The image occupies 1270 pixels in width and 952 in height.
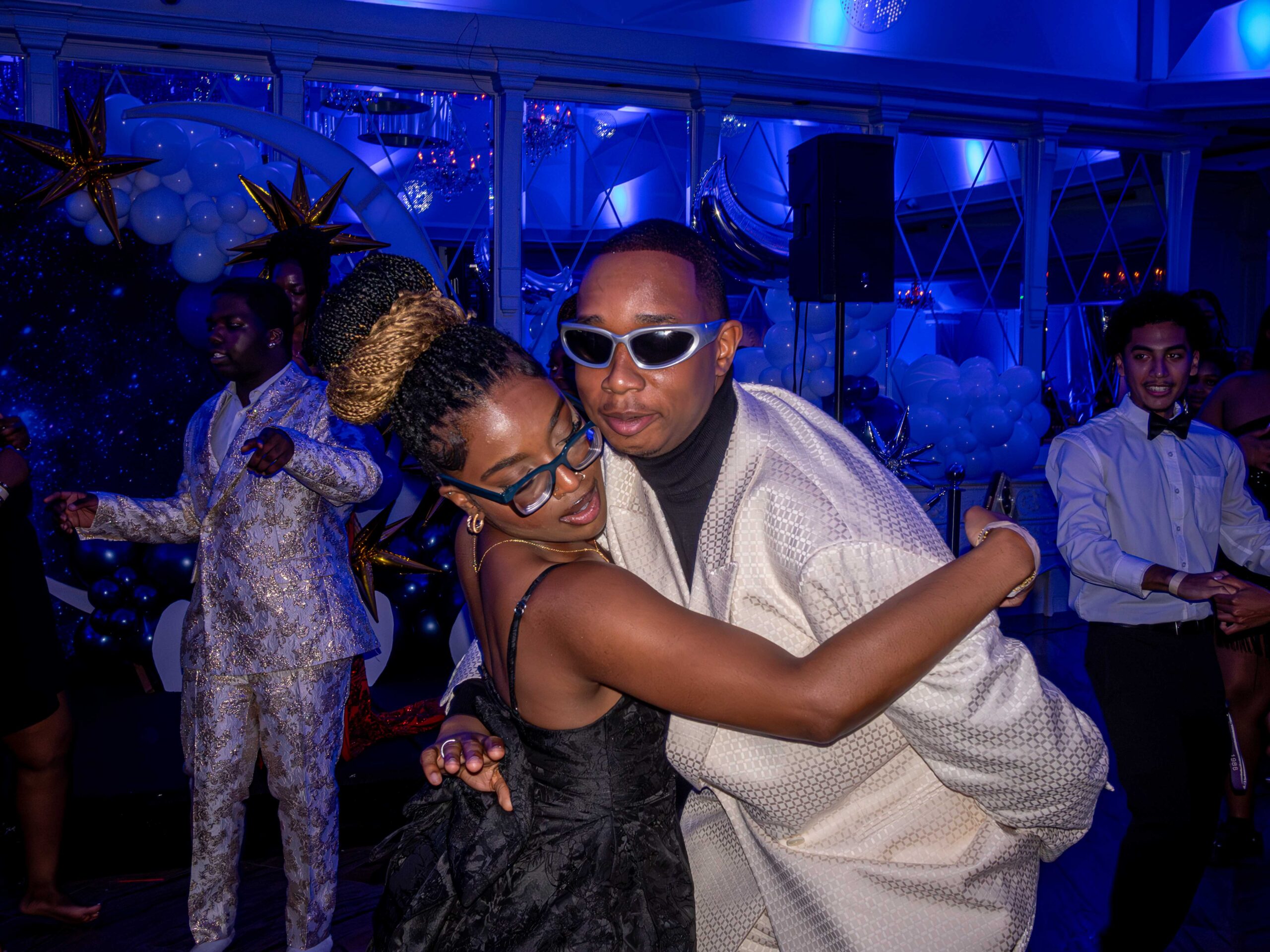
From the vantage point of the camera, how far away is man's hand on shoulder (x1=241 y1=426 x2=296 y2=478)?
8.39 ft

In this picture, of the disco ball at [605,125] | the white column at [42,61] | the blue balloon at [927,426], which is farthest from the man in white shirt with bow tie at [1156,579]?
the white column at [42,61]

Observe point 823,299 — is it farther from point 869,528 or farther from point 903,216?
point 903,216

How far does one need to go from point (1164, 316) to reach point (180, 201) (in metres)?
4.08

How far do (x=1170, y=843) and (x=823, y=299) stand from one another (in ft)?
8.17

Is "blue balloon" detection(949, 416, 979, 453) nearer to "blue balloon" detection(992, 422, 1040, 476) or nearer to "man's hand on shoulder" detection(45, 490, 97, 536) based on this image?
"blue balloon" detection(992, 422, 1040, 476)

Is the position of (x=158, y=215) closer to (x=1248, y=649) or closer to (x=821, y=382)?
(x=821, y=382)

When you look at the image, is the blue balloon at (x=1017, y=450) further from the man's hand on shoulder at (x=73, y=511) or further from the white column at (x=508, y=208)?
the man's hand on shoulder at (x=73, y=511)

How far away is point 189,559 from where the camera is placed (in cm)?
459

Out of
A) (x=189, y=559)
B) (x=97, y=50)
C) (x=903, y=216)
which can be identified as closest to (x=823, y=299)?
(x=189, y=559)

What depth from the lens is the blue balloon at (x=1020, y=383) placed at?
21.7 ft

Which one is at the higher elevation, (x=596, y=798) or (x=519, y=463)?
(x=519, y=463)

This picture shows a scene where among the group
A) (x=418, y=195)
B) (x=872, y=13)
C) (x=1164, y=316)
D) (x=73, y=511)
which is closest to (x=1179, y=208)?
(x=872, y=13)

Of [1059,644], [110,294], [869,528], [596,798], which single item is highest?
[110,294]

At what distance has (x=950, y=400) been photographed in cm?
634
